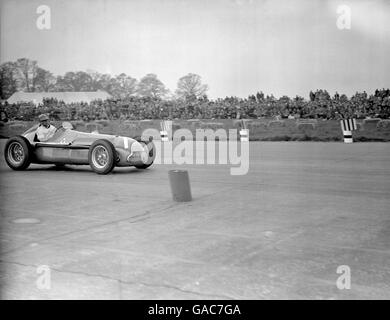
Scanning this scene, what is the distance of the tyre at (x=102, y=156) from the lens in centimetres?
1095

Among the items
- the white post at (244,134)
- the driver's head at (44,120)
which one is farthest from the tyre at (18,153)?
the white post at (244,134)

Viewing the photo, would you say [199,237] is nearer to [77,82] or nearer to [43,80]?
[43,80]

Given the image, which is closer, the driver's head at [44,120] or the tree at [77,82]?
the tree at [77,82]

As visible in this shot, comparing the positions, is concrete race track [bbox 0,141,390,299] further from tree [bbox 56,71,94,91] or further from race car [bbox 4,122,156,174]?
tree [bbox 56,71,94,91]

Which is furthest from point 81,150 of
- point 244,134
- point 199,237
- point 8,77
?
point 244,134

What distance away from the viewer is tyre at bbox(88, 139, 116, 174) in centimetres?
1095

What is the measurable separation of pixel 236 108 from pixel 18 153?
51.5 ft

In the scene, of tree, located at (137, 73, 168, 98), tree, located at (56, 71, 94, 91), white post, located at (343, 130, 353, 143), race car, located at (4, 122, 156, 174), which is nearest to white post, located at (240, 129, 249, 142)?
white post, located at (343, 130, 353, 143)

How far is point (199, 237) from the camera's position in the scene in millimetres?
5676

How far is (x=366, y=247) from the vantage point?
5191 mm

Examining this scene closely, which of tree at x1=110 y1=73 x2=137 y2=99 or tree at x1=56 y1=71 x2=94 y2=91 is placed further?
tree at x1=110 y1=73 x2=137 y2=99

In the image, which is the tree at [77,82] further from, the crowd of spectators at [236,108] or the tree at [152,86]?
the crowd of spectators at [236,108]
